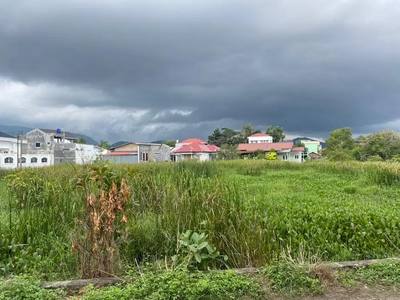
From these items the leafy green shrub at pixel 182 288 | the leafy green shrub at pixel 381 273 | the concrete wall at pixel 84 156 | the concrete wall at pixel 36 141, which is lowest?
the leafy green shrub at pixel 381 273

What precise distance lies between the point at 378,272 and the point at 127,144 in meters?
41.8

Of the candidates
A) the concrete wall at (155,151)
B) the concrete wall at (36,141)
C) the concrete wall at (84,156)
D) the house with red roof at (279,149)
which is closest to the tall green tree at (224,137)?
the house with red roof at (279,149)

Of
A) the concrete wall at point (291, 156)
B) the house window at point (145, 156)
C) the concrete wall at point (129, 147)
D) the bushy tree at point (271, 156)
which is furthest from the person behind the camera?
the concrete wall at point (291, 156)

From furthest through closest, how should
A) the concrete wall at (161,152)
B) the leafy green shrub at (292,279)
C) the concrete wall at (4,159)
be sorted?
the concrete wall at (161,152) < the concrete wall at (4,159) < the leafy green shrub at (292,279)

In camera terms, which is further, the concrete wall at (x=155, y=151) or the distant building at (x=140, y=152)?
the concrete wall at (x=155, y=151)

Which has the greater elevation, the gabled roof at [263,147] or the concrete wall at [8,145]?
the concrete wall at [8,145]

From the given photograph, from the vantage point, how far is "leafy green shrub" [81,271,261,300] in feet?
6.86

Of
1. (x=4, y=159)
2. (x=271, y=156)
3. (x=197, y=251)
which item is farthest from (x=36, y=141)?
(x=197, y=251)

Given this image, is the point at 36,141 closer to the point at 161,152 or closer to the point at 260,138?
the point at 161,152

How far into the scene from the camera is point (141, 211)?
4.26 metres

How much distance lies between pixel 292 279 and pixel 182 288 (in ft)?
3.07

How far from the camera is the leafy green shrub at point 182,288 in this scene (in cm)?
209

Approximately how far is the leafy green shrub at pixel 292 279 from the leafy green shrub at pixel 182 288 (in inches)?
7.6

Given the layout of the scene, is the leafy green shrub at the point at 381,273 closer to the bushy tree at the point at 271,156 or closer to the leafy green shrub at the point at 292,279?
the leafy green shrub at the point at 292,279
